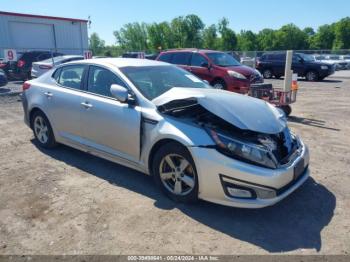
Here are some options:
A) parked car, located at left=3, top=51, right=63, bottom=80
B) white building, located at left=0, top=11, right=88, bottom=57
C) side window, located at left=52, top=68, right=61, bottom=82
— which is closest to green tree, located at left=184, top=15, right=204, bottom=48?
white building, located at left=0, top=11, right=88, bottom=57

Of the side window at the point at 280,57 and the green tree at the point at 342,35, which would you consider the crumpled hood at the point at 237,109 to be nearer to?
the side window at the point at 280,57

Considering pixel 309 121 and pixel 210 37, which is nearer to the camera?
pixel 309 121

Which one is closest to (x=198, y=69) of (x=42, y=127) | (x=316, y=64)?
(x=42, y=127)

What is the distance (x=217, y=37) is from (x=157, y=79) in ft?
332

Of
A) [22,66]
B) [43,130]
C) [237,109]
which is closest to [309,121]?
[237,109]

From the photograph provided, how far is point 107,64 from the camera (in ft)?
15.5

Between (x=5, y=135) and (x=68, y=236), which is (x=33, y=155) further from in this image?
(x=68, y=236)

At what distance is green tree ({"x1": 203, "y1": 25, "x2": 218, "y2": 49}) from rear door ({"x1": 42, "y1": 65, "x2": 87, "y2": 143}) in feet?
309

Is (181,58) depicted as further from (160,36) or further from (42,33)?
(160,36)

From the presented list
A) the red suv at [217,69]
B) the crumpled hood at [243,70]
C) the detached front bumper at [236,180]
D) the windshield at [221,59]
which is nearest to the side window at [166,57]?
the red suv at [217,69]

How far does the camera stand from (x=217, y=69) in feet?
37.3

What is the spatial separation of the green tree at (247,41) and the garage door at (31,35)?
296 ft

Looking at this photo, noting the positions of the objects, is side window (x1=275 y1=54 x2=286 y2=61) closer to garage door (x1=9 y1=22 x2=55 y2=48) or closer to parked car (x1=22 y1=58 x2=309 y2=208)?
parked car (x1=22 y1=58 x2=309 y2=208)

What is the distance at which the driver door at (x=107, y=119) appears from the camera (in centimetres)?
416
